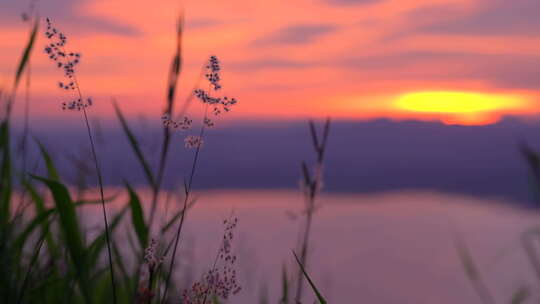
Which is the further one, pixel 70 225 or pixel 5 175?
pixel 5 175

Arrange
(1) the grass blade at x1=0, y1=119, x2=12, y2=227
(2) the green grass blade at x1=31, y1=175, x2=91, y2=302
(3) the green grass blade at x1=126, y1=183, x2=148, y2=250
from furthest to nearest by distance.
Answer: (1) the grass blade at x1=0, y1=119, x2=12, y2=227 → (3) the green grass blade at x1=126, y1=183, x2=148, y2=250 → (2) the green grass blade at x1=31, y1=175, x2=91, y2=302

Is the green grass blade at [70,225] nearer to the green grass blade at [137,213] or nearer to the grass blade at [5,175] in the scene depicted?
the green grass blade at [137,213]

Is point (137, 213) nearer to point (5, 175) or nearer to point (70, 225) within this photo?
point (70, 225)

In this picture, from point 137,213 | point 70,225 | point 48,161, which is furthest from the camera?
point 48,161

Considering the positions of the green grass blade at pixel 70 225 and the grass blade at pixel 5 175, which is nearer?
the green grass blade at pixel 70 225

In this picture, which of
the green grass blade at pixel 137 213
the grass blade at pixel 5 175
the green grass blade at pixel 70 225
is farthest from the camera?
the grass blade at pixel 5 175

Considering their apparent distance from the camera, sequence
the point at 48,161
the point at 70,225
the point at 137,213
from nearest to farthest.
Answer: the point at 70,225
the point at 137,213
the point at 48,161

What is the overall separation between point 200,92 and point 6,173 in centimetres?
91

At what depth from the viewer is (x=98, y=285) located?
2.39m

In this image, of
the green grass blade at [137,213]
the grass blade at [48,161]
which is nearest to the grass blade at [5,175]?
the grass blade at [48,161]

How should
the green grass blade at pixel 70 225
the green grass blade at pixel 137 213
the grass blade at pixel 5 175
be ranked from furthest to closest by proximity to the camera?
the grass blade at pixel 5 175, the green grass blade at pixel 137 213, the green grass blade at pixel 70 225

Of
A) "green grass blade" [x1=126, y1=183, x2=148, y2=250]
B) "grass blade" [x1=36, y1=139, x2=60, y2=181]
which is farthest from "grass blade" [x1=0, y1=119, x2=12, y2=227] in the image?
"green grass blade" [x1=126, y1=183, x2=148, y2=250]

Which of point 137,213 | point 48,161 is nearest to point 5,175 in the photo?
point 48,161

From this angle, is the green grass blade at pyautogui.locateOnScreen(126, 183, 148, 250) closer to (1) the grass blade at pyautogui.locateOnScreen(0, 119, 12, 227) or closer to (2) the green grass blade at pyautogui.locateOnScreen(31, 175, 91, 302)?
(2) the green grass blade at pyautogui.locateOnScreen(31, 175, 91, 302)
